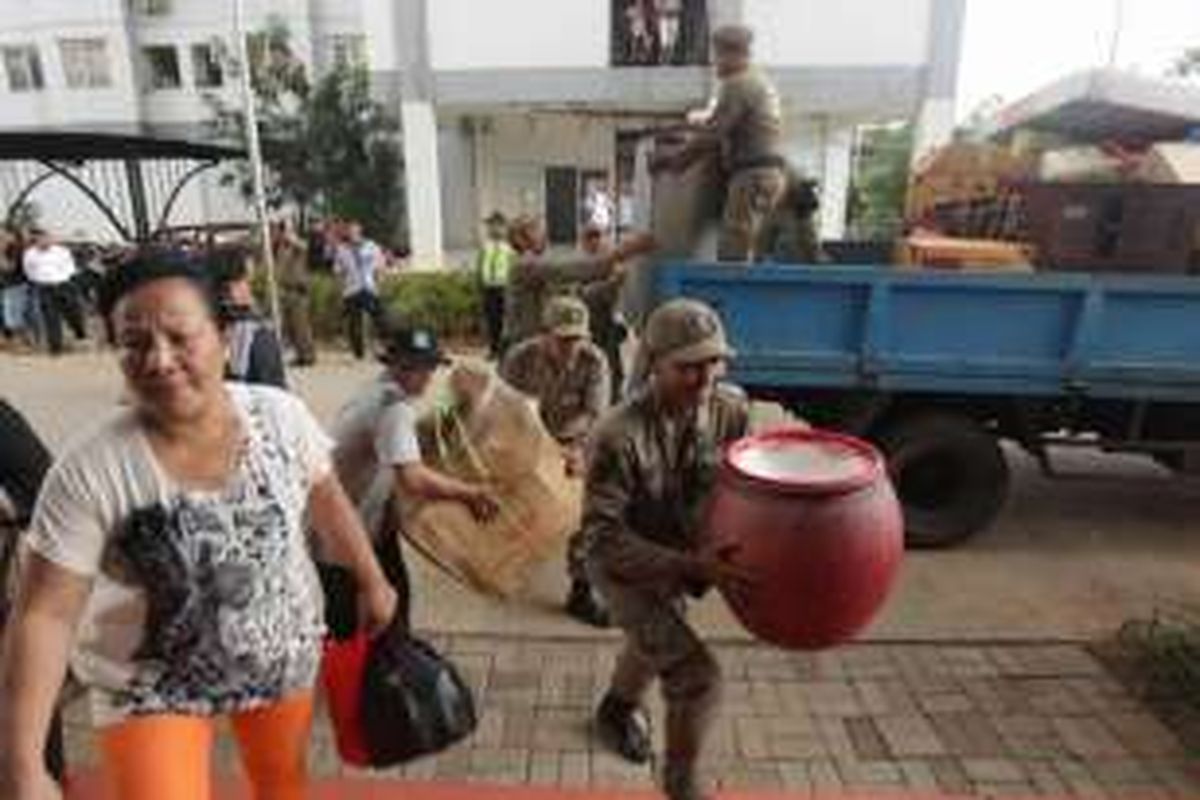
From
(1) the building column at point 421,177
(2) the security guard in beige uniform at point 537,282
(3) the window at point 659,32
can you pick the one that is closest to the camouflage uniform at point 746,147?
(2) the security guard in beige uniform at point 537,282

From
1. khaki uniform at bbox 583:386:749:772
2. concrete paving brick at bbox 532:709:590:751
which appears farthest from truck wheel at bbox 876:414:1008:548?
khaki uniform at bbox 583:386:749:772

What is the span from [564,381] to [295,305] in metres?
6.46

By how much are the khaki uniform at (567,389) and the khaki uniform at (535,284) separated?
1.10 metres

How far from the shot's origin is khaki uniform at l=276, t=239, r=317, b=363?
33.8 ft

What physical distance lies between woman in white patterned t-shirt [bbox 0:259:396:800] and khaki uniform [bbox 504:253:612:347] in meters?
3.80

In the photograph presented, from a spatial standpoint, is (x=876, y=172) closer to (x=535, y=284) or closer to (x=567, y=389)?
(x=535, y=284)

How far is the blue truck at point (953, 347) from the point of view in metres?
4.82

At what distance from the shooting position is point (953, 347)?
4922 millimetres

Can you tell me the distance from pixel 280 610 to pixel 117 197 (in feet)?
78.3

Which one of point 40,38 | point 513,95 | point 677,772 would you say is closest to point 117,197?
point 40,38

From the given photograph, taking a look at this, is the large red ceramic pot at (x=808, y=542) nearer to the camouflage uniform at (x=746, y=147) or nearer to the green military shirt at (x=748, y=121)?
the camouflage uniform at (x=746, y=147)

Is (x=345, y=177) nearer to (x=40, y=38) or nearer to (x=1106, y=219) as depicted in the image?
(x=40, y=38)

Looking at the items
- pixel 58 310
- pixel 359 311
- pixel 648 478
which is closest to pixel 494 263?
pixel 359 311

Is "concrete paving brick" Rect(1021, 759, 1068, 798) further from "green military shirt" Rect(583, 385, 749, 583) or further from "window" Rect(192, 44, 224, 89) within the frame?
"window" Rect(192, 44, 224, 89)
